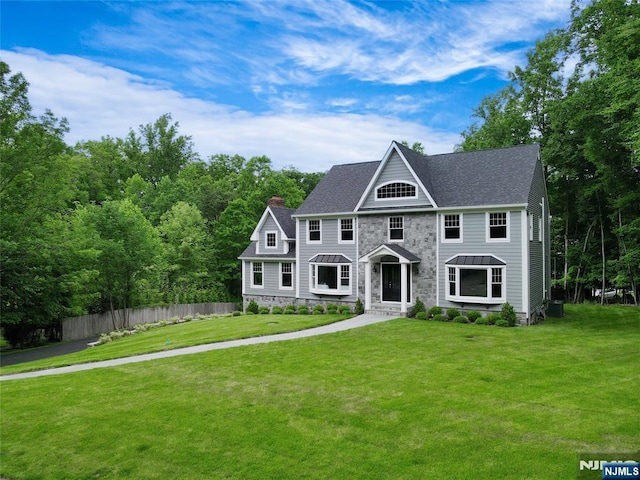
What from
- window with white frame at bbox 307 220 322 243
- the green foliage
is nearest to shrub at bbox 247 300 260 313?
the green foliage

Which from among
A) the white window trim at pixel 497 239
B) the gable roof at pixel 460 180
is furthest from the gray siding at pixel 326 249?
the white window trim at pixel 497 239

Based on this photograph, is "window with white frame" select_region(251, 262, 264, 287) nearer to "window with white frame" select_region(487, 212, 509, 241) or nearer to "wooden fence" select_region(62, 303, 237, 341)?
"wooden fence" select_region(62, 303, 237, 341)

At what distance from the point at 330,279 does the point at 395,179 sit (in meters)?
6.96

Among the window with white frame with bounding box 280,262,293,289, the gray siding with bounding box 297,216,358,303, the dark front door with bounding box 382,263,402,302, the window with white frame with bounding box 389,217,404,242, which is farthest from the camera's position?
the window with white frame with bounding box 280,262,293,289

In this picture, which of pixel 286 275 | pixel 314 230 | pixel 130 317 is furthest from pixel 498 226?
pixel 130 317

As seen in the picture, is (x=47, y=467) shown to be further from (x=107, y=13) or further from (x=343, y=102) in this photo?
(x=343, y=102)

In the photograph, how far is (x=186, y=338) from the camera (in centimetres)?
1984

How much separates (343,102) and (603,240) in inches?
780

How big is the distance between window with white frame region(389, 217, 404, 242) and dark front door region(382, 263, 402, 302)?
1.40 meters

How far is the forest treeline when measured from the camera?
22703 millimetres

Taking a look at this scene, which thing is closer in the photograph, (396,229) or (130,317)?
(396,229)

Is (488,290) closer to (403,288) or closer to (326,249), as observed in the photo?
(403,288)

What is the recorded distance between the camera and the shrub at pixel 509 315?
2011 centimetres

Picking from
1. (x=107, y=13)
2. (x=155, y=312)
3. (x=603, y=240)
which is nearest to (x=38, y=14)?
(x=107, y=13)
